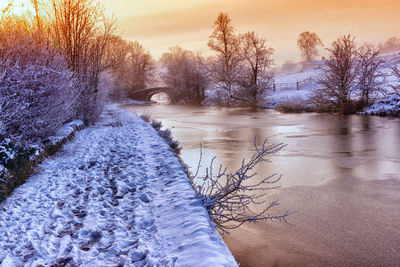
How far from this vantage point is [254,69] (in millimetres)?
39750

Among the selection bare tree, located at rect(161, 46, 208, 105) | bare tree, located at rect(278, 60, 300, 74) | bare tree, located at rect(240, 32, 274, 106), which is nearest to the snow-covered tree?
bare tree, located at rect(240, 32, 274, 106)

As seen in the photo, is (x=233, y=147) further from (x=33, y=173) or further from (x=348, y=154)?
(x=33, y=173)

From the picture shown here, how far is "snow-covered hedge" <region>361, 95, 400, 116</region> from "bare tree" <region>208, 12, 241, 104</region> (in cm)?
1448

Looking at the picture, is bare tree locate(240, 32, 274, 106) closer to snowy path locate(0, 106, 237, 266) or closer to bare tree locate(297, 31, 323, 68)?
snowy path locate(0, 106, 237, 266)

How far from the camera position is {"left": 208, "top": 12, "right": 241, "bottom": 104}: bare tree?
37094 millimetres

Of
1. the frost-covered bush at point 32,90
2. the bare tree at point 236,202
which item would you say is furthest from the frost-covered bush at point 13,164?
the bare tree at point 236,202

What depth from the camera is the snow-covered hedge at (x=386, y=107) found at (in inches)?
960

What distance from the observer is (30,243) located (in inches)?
178

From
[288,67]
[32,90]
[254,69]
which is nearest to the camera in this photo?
[32,90]

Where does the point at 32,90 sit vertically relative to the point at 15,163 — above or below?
above

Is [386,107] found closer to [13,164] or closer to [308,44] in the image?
[13,164]

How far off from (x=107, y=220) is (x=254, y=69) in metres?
36.3

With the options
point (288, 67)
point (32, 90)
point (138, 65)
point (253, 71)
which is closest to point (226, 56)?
point (253, 71)

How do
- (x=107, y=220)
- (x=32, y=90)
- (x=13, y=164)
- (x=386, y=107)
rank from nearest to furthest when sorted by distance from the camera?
(x=107, y=220)
(x=13, y=164)
(x=32, y=90)
(x=386, y=107)
